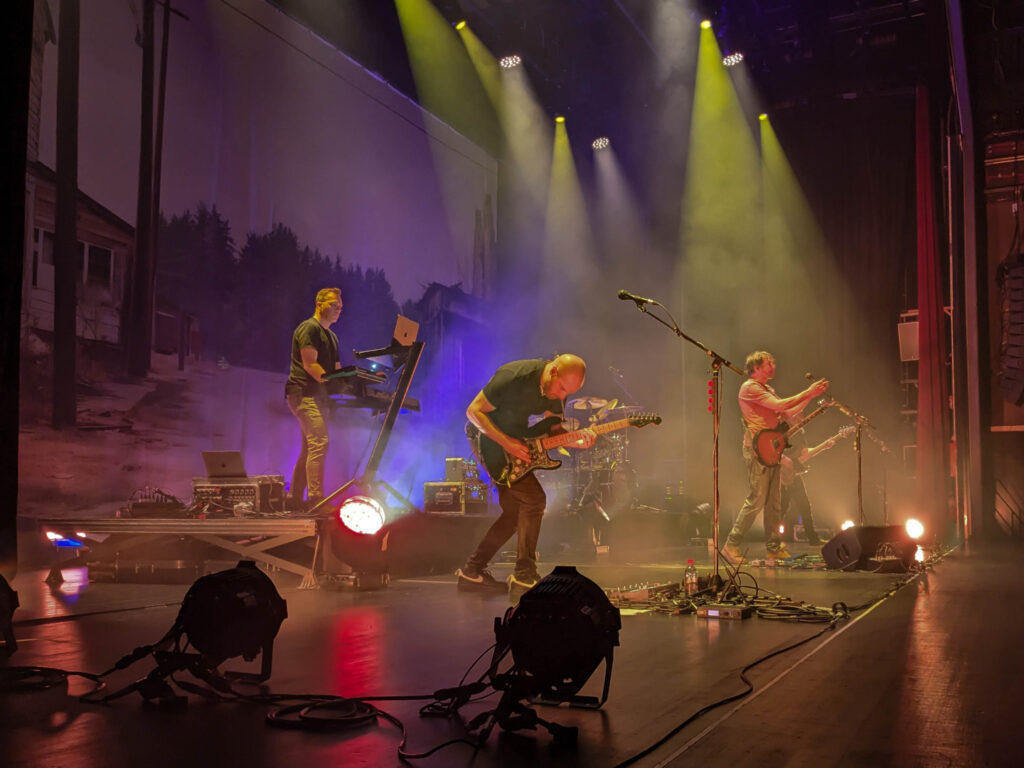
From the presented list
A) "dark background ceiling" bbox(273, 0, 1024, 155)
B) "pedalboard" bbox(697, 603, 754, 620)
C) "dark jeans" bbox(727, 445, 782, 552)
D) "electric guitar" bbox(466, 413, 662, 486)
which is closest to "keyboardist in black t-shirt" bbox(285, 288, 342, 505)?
"electric guitar" bbox(466, 413, 662, 486)

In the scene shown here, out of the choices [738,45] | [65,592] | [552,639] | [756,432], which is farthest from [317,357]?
[738,45]

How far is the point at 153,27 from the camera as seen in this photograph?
27.5ft

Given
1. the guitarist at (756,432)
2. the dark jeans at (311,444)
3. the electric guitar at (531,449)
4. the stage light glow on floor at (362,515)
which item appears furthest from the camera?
the dark jeans at (311,444)

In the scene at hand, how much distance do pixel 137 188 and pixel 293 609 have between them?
4.93 meters

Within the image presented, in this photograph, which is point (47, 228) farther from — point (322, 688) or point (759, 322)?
point (759, 322)

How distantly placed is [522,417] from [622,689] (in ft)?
8.85

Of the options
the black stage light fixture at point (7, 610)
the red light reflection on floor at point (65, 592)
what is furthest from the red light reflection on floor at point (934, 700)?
the red light reflection on floor at point (65, 592)

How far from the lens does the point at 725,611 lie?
4.60 meters

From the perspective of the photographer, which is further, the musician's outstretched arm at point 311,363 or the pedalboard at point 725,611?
the musician's outstretched arm at point 311,363

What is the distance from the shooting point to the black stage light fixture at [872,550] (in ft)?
23.0

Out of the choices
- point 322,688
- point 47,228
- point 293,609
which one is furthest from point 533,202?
point 322,688

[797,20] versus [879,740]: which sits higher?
[797,20]

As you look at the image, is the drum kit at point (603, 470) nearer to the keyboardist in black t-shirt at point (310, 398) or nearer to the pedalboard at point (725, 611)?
the keyboardist in black t-shirt at point (310, 398)

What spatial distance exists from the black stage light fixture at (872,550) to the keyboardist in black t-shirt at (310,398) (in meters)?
4.36
